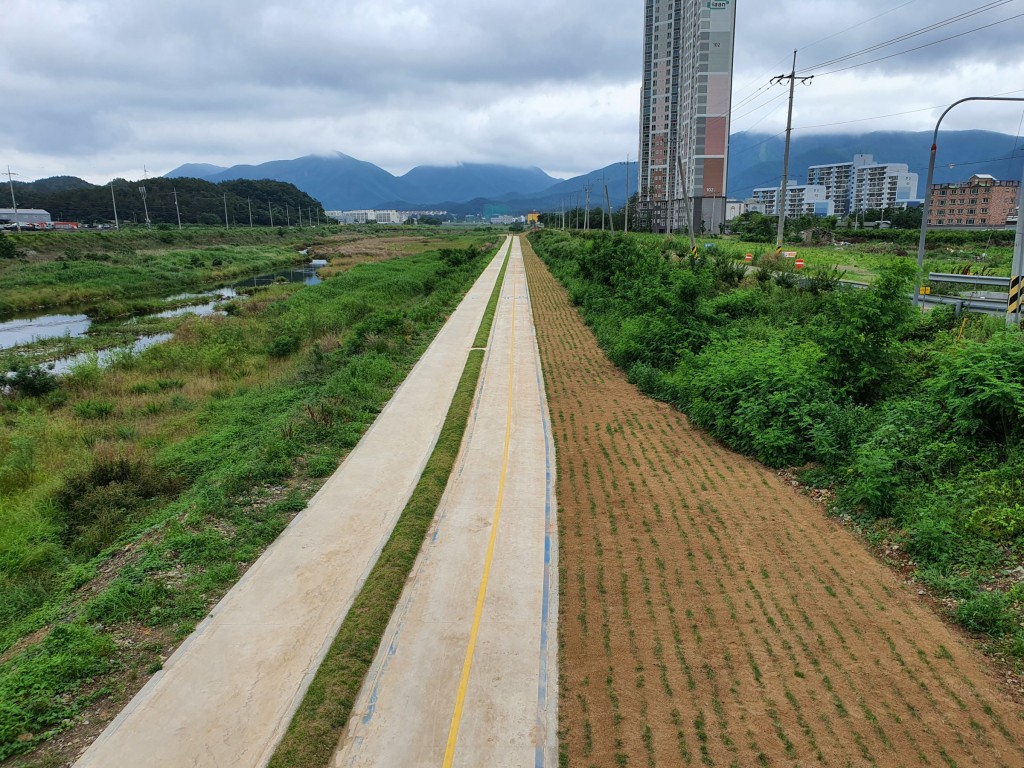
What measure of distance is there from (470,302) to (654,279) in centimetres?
1573

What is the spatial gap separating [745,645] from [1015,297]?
11185 mm

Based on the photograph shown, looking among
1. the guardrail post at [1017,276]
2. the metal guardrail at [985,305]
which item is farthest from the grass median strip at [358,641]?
the metal guardrail at [985,305]

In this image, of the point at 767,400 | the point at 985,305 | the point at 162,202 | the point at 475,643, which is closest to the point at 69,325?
the point at 475,643

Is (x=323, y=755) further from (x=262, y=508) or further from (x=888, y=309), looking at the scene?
(x=888, y=309)

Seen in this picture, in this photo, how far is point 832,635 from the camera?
25.1 feet

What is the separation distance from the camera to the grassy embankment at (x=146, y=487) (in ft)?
24.3

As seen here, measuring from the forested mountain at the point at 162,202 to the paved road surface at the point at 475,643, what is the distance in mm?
127221

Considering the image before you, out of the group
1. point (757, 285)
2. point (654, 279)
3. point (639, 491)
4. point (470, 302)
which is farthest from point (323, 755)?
point (470, 302)

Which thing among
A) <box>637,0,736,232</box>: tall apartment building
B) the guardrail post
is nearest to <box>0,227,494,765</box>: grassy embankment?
the guardrail post

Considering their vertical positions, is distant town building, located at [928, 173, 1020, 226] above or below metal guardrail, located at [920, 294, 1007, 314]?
above

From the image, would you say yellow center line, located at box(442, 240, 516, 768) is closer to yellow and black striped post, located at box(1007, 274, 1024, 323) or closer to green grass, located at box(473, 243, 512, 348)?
yellow and black striped post, located at box(1007, 274, 1024, 323)

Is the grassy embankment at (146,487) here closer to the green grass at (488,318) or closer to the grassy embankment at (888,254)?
the green grass at (488,318)

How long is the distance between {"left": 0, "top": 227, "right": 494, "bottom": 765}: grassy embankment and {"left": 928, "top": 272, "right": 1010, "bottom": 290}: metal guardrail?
19053 millimetres

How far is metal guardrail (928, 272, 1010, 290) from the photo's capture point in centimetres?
1927
